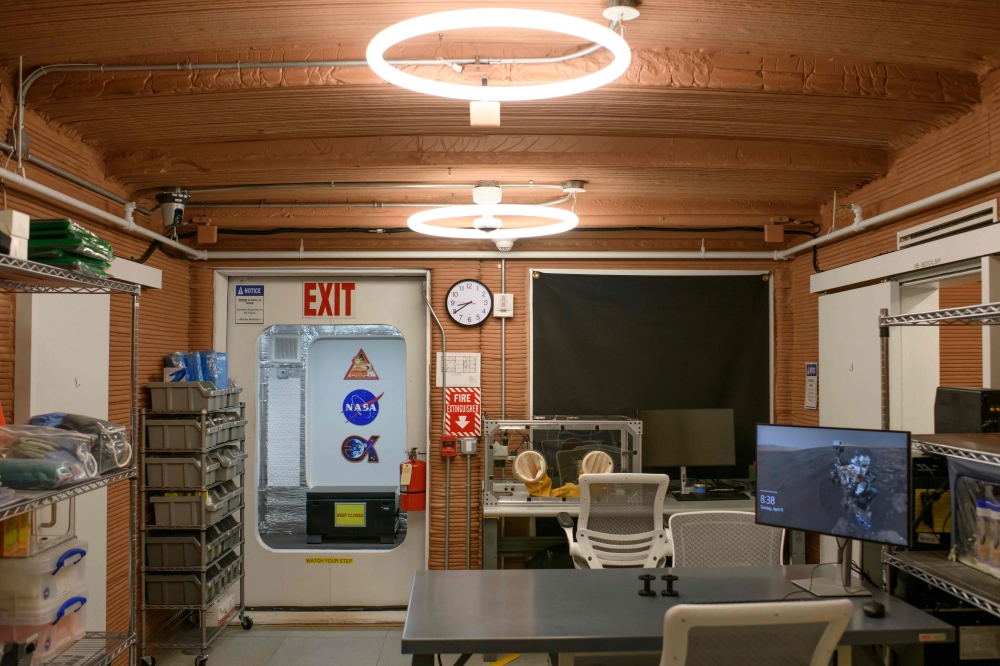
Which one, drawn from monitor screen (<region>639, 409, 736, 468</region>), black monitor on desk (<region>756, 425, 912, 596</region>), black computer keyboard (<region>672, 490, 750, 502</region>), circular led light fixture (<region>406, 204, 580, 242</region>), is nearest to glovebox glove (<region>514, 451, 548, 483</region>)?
monitor screen (<region>639, 409, 736, 468</region>)

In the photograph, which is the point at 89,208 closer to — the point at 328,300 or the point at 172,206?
the point at 172,206

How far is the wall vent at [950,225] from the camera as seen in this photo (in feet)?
8.95

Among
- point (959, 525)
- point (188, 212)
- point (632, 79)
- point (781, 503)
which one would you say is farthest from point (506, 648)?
point (188, 212)

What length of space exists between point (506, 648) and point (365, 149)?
2123mm

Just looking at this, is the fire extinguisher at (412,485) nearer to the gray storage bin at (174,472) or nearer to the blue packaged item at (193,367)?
the gray storage bin at (174,472)

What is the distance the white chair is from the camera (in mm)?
3486

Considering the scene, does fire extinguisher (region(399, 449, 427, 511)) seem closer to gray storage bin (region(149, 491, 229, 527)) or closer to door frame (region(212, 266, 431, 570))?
door frame (region(212, 266, 431, 570))

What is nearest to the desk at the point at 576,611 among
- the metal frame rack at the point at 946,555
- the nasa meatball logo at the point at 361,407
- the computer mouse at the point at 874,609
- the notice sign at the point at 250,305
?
the computer mouse at the point at 874,609

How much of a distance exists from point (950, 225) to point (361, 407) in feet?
11.7

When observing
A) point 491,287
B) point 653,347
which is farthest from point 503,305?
point 653,347

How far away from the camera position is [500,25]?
159 cm

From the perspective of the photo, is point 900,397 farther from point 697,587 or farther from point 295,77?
point 295,77

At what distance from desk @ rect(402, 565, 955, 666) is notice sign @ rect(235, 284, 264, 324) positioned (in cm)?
279

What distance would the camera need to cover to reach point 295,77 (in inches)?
94.1
